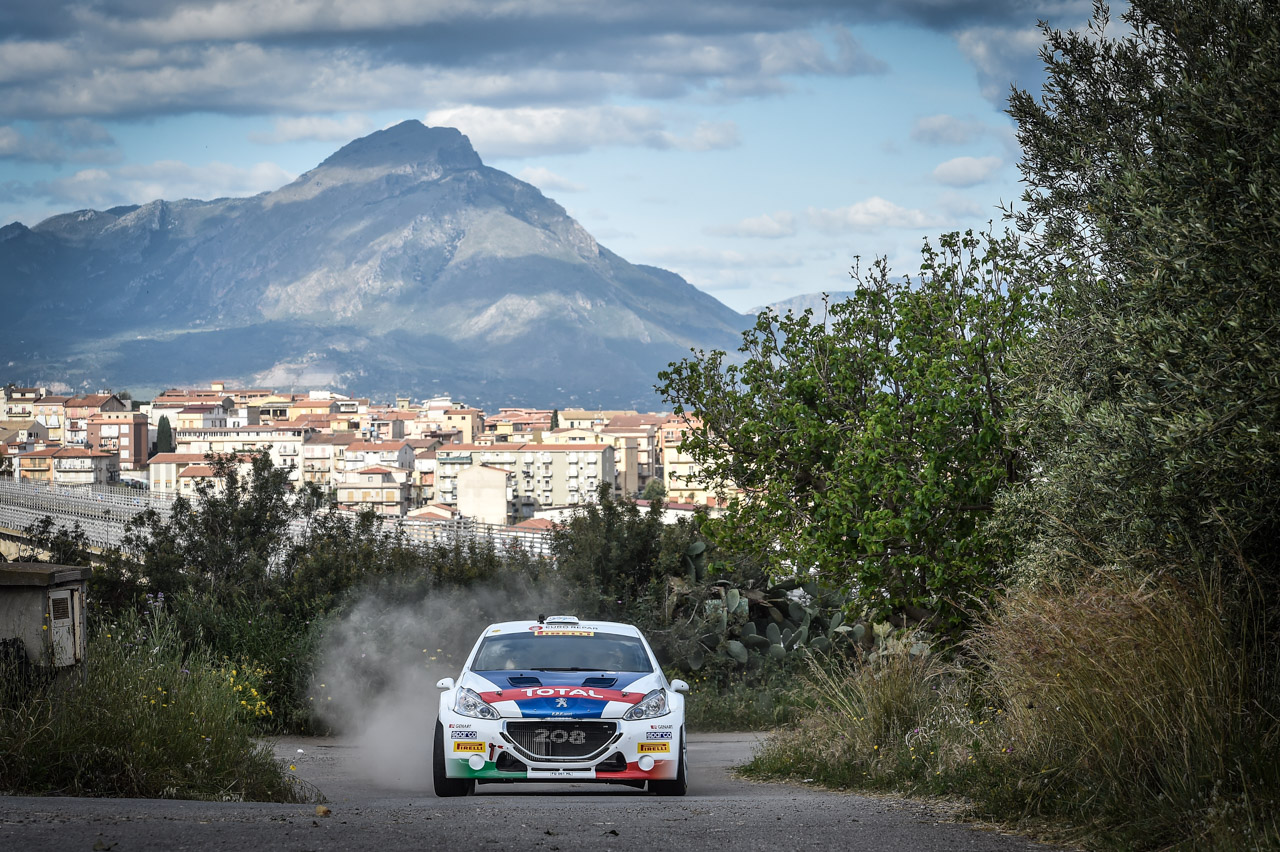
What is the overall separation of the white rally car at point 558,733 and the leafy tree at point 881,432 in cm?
398

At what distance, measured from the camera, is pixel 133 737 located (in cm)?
830

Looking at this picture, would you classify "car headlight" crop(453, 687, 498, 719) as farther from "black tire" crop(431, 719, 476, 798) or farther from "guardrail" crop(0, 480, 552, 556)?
"guardrail" crop(0, 480, 552, 556)

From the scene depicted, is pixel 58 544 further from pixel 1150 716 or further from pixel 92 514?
pixel 92 514

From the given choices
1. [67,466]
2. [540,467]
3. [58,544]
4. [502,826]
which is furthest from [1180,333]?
[540,467]

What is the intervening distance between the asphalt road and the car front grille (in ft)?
1.64

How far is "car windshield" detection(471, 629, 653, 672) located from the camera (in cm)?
1040

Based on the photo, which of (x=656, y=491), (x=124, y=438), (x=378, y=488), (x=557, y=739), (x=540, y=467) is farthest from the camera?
(x=124, y=438)

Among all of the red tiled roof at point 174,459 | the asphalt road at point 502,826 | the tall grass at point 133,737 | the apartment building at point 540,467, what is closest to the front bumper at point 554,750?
the asphalt road at point 502,826

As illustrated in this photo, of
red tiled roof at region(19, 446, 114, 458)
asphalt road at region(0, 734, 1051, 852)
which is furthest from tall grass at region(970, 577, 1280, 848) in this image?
red tiled roof at region(19, 446, 114, 458)

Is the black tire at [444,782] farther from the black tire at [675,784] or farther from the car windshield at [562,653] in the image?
the black tire at [675,784]

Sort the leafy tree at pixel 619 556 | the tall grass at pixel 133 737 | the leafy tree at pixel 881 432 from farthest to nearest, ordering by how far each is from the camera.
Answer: the leafy tree at pixel 619 556 < the leafy tree at pixel 881 432 < the tall grass at pixel 133 737

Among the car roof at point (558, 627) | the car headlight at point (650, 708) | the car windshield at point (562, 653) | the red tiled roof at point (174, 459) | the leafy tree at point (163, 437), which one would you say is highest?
the leafy tree at point (163, 437)

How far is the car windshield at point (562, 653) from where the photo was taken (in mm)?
10398

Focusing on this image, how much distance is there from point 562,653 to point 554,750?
1.49 meters
